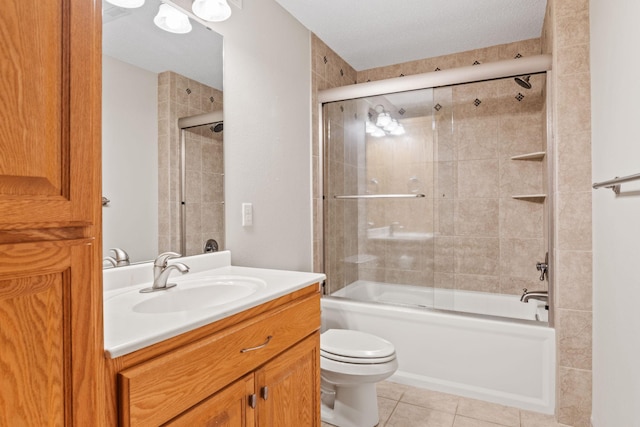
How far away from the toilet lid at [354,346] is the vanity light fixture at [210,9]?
1.67 m

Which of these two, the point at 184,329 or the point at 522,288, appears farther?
the point at 522,288

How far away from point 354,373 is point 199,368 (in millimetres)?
996

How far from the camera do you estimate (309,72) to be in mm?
2531

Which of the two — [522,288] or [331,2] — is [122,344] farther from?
[522,288]

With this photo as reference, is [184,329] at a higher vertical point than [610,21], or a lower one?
lower

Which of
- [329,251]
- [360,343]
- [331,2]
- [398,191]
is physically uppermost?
[331,2]

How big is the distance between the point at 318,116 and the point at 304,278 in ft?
4.93

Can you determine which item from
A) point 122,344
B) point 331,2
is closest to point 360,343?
point 122,344

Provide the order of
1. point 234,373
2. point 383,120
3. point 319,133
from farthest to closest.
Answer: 1. point 383,120
2. point 319,133
3. point 234,373

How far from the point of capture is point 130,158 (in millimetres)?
1401

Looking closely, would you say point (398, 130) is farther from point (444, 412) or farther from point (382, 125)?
point (444, 412)

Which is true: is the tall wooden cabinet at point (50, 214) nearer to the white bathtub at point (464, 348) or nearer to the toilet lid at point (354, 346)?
the toilet lid at point (354, 346)

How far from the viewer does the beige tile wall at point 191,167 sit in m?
1.54

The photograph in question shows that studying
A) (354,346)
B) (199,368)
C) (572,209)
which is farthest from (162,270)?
(572,209)
